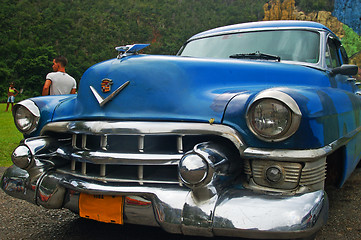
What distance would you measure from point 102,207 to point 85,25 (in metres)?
72.2

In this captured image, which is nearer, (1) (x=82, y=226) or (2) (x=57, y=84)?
(1) (x=82, y=226)

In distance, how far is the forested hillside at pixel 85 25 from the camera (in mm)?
56125

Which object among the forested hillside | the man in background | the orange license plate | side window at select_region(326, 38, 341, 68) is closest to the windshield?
side window at select_region(326, 38, 341, 68)

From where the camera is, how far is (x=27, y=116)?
2518mm

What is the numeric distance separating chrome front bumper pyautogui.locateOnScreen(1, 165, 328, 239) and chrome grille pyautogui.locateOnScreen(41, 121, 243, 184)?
0.27 feet

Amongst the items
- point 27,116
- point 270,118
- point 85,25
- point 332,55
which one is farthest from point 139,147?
point 85,25

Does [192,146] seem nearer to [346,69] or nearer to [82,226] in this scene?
[82,226]

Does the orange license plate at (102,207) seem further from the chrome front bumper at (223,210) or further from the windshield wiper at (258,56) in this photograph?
the windshield wiper at (258,56)

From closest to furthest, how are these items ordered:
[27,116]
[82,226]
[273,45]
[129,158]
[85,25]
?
[129,158] → [27,116] → [82,226] → [273,45] → [85,25]

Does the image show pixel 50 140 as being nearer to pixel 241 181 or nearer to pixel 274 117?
pixel 241 181

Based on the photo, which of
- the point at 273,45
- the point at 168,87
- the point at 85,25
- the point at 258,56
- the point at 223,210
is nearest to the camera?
the point at 223,210

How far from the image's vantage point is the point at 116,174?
1.96 meters

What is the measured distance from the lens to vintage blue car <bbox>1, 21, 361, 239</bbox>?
1.63m

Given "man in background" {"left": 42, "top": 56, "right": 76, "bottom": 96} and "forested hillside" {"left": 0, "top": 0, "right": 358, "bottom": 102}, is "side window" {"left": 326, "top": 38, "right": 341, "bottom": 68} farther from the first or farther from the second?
"forested hillside" {"left": 0, "top": 0, "right": 358, "bottom": 102}
